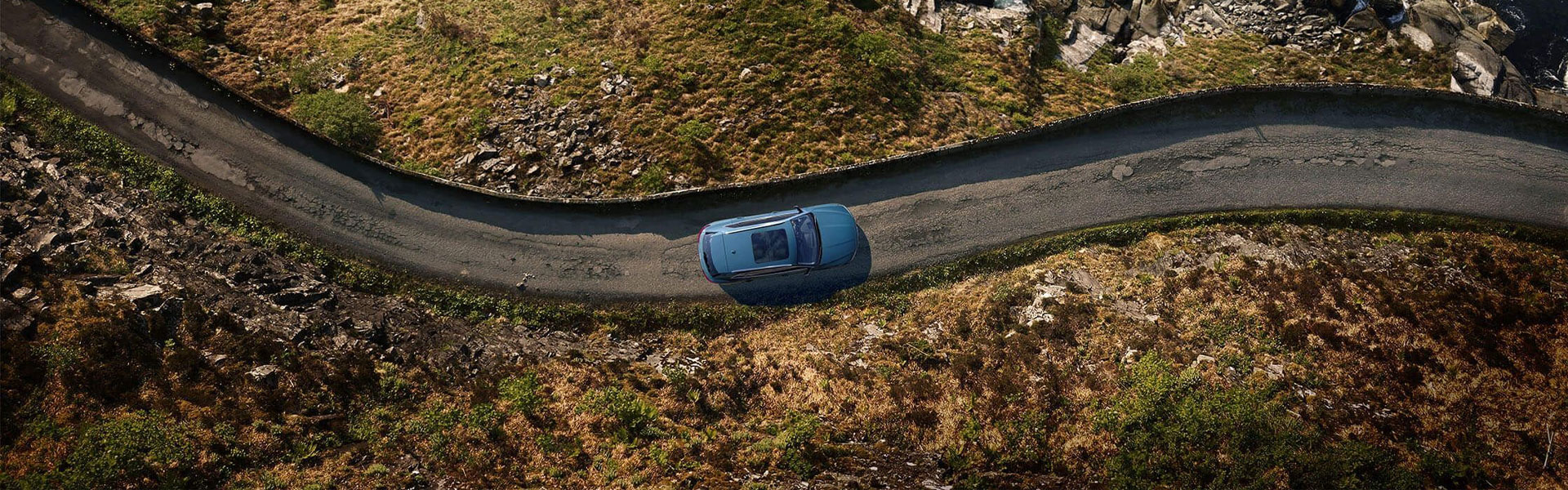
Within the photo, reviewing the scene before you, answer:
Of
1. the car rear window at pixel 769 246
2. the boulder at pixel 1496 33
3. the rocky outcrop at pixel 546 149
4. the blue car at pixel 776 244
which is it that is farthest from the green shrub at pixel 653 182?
the boulder at pixel 1496 33

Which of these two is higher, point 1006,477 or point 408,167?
point 408,167

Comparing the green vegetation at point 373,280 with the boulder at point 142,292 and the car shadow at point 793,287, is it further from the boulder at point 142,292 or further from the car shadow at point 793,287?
the boulder at point 142,292

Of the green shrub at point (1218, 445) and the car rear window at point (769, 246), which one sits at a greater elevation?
the car rear window at point (769, 246)

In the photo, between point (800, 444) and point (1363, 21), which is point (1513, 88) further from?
point (800, 444)

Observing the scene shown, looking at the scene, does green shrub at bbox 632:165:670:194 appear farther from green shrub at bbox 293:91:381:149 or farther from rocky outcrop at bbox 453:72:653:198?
green shrub at bbox 293:91:381:149

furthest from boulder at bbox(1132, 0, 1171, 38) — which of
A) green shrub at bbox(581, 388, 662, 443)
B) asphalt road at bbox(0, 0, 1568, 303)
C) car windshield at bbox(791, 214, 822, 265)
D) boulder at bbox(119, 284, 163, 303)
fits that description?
boulder at bbox(119, 284, 163, 303)

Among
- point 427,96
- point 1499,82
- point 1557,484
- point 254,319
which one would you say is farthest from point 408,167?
point 1499,82

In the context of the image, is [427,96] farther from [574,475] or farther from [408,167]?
[574,475]
